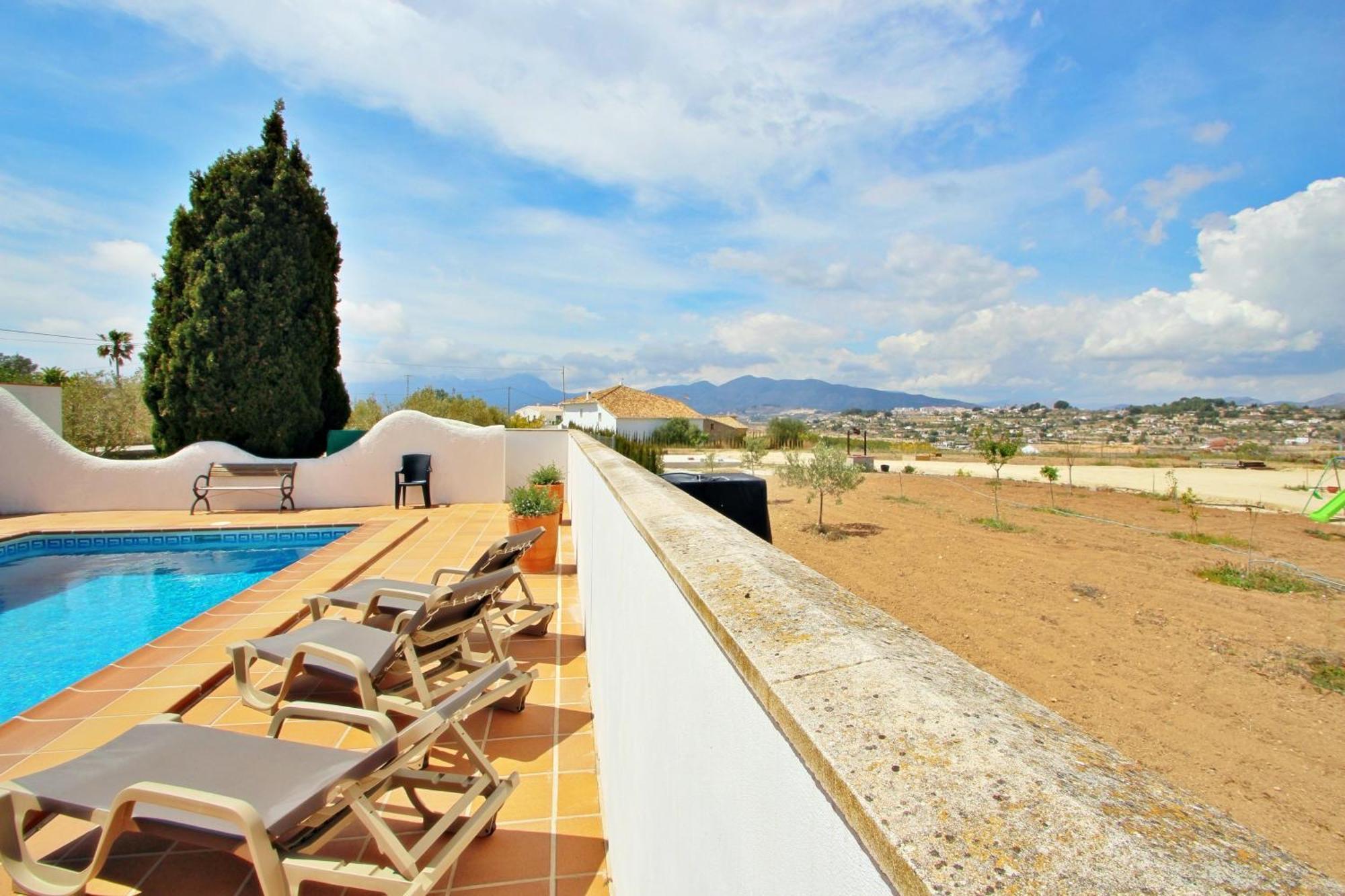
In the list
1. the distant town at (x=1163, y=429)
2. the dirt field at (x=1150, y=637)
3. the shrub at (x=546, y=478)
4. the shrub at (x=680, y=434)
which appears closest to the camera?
the dirt field at (x=1150, y=637)

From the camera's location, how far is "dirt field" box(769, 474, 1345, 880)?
4000mm

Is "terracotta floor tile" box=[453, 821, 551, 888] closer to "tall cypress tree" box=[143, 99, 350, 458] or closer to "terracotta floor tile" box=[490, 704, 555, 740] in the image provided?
"terracotta floor tile" box=[490, 704, 555, 740]

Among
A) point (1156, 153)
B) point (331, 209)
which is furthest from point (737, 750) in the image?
point (1156, 153)

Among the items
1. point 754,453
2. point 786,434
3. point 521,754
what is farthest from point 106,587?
point 786,434

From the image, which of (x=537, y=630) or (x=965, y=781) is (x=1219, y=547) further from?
(x=965, y=781)

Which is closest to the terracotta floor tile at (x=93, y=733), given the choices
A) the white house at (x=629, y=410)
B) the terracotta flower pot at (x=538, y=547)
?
the terracotta flower pot at (x=538, y=547)

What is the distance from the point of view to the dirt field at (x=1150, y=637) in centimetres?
400

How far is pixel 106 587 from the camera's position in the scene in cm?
665

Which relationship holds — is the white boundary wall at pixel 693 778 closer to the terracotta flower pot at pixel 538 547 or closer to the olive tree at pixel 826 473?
the terracotta flower pot at pixel 538 547

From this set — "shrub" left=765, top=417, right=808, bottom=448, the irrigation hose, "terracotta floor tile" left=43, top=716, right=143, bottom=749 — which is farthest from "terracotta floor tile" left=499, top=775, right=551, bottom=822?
"shrub" left=765, top=417, right=808, bottom=448

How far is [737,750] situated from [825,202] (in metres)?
16.5

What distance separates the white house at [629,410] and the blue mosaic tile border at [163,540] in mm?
39396

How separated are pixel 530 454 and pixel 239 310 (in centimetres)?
559

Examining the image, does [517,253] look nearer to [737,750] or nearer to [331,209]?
[331,209]
